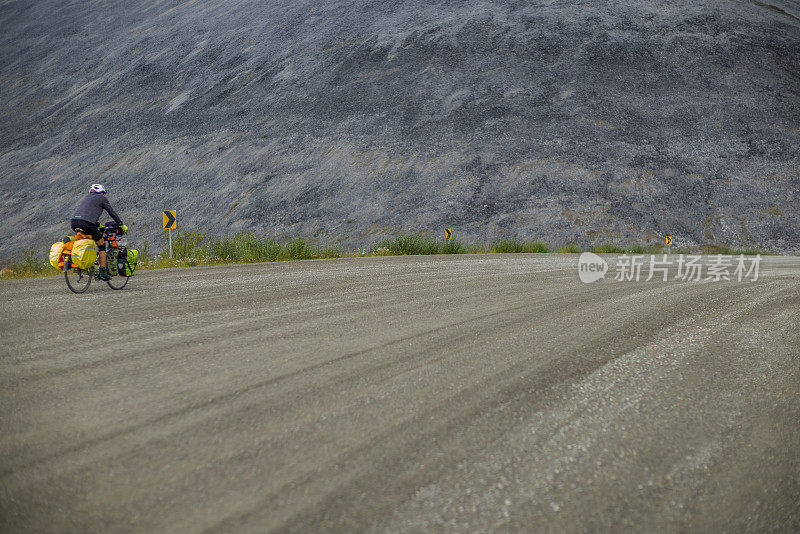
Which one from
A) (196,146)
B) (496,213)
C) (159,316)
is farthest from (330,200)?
(159,316)

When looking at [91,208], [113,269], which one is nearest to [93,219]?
[91,208]

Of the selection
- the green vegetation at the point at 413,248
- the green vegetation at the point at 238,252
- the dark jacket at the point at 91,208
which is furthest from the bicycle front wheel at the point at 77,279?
the green vegetation at the point at 413,248

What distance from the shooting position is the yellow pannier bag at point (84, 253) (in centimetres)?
782

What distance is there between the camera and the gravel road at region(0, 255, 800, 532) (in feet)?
7.14

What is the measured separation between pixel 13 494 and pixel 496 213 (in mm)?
27763

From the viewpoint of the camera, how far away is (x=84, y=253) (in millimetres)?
7883

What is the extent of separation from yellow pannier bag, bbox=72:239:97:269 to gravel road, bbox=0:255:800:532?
6.60 feet

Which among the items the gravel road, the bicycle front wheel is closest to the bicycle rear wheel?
the bicycle front wheel

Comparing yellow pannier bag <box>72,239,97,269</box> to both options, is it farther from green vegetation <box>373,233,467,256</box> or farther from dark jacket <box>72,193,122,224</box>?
green vegetation <box>373,233,467,256</box>

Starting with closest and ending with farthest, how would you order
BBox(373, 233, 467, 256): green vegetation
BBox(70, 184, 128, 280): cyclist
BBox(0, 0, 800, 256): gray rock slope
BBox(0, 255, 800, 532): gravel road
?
BBox(0, 255, 800, 532): gravel road < BBox(70, 184, 128, 280): cyclist < BBox(373, 233, 467, 256): green vegetation < BBox(0, 0, 800, 256): gray rock slope

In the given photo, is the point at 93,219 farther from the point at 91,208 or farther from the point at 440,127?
the point at 440,127

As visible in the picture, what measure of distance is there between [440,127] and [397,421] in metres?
32.5

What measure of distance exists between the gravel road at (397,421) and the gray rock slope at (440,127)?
23225mm

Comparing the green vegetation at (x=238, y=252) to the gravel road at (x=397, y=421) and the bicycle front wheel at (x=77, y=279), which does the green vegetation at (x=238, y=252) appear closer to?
the bicycle front wheel at (x=77, y=279)
